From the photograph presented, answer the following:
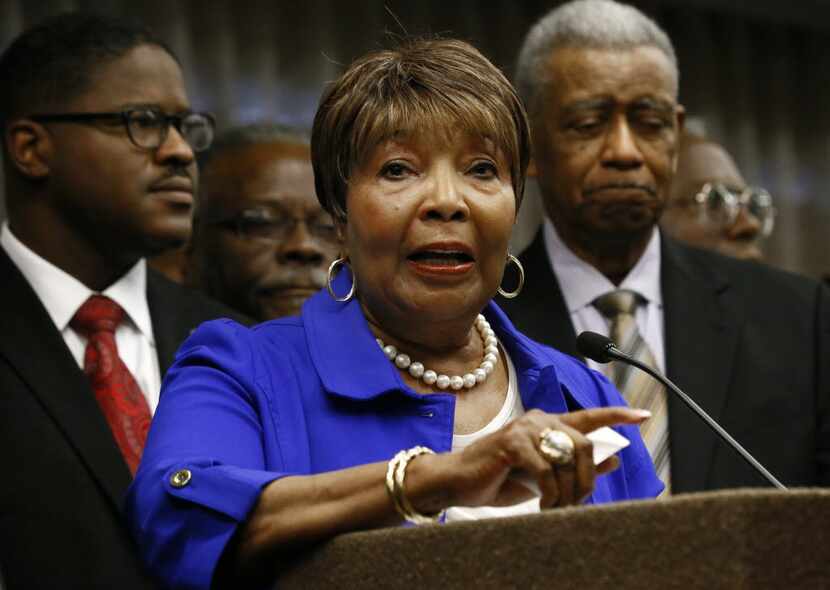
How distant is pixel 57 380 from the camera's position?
119 inches

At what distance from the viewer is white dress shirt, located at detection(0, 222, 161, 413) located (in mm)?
3277

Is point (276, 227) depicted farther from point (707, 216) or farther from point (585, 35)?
point (707, 216)

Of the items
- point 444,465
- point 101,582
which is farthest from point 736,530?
point 101,582

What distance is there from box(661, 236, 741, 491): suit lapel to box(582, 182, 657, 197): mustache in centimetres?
17

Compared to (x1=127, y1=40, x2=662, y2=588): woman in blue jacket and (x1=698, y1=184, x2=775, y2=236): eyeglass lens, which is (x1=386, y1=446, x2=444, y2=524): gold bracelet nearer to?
(x1=127, y1=40, x2=662, y2=588): woman in blue jacket

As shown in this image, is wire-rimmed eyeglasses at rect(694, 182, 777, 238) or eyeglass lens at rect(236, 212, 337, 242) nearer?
eyeglass lens at rect(236, 212, 337, 242)

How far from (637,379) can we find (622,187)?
477 millimetres

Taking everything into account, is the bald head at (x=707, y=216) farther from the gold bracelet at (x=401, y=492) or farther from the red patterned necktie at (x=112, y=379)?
the gold bracelet at (x=401, y=492)

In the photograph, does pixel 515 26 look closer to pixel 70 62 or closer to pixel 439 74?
pixel 70 62

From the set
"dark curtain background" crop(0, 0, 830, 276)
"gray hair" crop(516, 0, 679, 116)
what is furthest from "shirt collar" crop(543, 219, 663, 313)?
"dark curtain background" crop(0, 0, 830, 276)

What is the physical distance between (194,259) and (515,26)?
9.10 ft

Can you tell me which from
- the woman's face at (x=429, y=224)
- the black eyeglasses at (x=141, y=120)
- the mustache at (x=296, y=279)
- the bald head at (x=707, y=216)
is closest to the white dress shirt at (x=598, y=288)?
the mustache at (x=296, y=279)

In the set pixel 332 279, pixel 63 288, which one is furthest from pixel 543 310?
pixel 332 279

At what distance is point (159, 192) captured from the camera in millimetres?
3459
